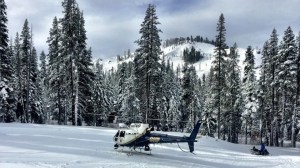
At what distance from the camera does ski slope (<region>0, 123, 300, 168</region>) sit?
19891 mm

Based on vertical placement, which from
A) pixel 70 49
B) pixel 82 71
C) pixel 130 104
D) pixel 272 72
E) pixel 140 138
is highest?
pixel 70 49

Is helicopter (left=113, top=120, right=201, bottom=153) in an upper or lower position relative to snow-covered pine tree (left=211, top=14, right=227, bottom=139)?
lower

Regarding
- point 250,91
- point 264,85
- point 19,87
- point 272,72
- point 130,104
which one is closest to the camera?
point 19,87

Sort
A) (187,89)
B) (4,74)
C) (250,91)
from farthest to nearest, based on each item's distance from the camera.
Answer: (187,89) < (250,91) < (4,74)

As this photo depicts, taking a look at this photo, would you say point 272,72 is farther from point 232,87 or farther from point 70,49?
point 70,49

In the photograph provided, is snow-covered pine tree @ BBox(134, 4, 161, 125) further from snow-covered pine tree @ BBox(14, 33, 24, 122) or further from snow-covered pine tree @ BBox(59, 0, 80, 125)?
snow-covered pine tree @ BBox(14, 33, 24, 122)

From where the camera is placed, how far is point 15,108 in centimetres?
5316

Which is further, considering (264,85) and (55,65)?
(264,85)

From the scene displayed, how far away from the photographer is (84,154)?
2298cm

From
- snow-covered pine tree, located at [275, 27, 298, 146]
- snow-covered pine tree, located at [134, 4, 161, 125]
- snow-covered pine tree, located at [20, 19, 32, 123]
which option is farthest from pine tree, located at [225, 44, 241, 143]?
snow-covered pine tree, located at [20, 19, 32, 123]

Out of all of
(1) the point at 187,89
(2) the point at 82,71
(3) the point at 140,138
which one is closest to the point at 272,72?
(1) the point at 187,89

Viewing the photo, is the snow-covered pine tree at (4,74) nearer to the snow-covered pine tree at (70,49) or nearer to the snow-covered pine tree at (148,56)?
the snow-covered pine tree at (70,49)

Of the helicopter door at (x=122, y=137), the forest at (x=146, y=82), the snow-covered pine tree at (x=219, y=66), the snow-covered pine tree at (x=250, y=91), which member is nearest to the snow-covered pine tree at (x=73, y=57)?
the forest at (x=146, y=82)

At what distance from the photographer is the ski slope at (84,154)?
1989 cm
